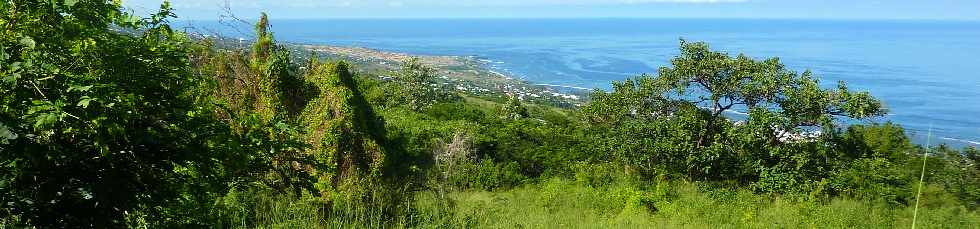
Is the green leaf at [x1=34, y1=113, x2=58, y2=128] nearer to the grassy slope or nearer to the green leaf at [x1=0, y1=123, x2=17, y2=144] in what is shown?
the green leaf at [x1=0, y1=123, x2=17, y2=144]

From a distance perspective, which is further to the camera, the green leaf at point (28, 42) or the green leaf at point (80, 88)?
the green leaf at point (28, 42)

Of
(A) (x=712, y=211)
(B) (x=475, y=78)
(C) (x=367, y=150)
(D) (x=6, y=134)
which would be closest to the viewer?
(D) (x=6, y=134)

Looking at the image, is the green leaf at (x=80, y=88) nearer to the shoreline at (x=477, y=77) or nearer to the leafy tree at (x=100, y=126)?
the leafy tree at (x=100, y=126)

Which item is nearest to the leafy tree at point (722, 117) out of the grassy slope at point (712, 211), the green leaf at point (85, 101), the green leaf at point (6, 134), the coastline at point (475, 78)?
the grassy slope at point (712, 211)

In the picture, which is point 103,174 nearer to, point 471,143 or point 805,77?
point 805,77

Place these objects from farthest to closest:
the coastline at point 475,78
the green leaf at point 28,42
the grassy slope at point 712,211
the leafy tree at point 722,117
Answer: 1. the coastline at point 475,78
2. the leafy tree at point 722,117
3. the grassy slope at point 712,211
4. the green leaf at point 28,42

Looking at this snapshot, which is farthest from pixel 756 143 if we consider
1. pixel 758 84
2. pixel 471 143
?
pixel 471 143

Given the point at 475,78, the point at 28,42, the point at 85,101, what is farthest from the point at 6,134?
the point at 475,78

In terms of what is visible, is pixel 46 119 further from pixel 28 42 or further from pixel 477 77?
pixel 477 77

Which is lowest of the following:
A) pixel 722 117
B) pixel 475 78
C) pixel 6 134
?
pixel 475 78
